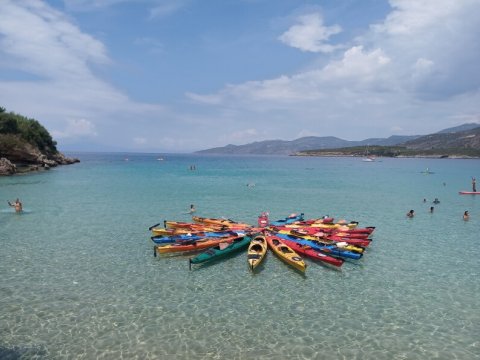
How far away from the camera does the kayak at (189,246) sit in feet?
81.6

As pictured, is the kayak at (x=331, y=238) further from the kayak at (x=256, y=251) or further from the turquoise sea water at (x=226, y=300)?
the kayak at (x=256, y=251)

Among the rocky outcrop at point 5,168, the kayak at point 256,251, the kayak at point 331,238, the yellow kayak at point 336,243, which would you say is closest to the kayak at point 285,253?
the kayak at point 256,251

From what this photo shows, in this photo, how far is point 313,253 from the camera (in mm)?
23875

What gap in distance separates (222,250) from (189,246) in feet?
8.99

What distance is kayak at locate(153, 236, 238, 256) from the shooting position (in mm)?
24859

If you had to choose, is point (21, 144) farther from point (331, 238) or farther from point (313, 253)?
point (313, 253)

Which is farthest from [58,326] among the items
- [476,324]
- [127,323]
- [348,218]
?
[348,218]

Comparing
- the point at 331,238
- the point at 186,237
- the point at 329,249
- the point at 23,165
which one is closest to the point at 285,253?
the point at 329,249

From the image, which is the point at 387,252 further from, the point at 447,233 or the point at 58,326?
the point at 58,326

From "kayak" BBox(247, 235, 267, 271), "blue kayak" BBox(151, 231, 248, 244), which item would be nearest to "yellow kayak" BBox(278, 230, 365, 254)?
"kayak" BBox(247, 235, 267, 271)

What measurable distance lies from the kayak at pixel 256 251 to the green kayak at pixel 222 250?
76 cm

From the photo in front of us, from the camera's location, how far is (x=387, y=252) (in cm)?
2630

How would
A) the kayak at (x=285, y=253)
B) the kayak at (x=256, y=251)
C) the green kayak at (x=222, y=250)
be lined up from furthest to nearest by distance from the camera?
the green kayak at (x=222, y=250), the kayak at (x=256, y=251), the kayak at (x=285, y=253)

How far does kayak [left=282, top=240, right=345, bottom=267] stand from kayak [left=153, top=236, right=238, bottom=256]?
4.53m
